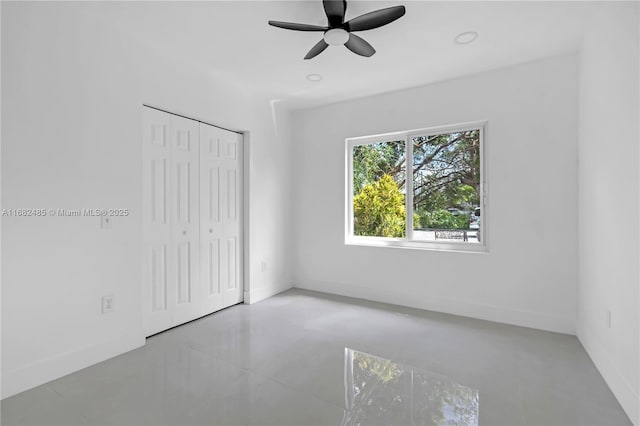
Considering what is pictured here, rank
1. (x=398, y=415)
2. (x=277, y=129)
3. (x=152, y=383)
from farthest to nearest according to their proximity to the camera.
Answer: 1. (x=277, y=129)
2. (x=152, y=383)
3. (x=398, y=415)

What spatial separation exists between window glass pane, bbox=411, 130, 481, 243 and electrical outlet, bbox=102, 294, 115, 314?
3099 millimetres

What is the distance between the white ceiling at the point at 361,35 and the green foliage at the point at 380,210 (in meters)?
1.23

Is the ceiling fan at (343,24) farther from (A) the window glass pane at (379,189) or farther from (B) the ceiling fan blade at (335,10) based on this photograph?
(A) the window glass pane at (379,189)

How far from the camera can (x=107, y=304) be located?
249cm

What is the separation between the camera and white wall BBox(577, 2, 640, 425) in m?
1.82

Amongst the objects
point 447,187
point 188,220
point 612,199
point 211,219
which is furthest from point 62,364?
point 612,199

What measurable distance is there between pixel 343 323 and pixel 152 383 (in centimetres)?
174

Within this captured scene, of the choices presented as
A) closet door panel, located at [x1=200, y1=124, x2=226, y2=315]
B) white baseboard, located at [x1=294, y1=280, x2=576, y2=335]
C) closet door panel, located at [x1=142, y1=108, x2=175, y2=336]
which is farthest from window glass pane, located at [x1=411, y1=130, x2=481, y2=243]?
closet door panel, located at [x1=142, y1=108, x2=175, y2=336]

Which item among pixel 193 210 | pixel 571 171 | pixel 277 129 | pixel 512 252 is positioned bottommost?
pixel 512 252

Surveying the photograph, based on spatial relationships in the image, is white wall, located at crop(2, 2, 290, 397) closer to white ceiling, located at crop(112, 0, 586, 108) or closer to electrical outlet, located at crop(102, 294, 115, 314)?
electrical outlet, located at crop(102, 294, 115, 314)

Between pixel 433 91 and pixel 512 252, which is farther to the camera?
pixel 433 91

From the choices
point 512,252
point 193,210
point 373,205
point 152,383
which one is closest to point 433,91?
point 373,205

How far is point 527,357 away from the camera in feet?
8.18

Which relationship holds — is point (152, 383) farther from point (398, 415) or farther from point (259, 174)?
point (259, 174)
